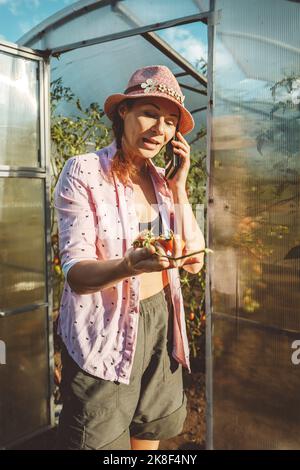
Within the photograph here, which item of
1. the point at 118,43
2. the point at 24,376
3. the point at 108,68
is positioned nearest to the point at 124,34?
the point at 118,43

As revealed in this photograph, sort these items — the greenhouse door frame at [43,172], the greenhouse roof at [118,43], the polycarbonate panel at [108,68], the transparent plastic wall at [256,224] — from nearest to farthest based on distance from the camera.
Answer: the transparent plastic wall at [256,224], the greenhouse roof at [118,43], the polycarbonate panel at [108,68], the greenhouse door frame at [43,172]

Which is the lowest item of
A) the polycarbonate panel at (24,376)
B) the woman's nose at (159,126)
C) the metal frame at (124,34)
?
A: the polycarbonate panel at (24,376)

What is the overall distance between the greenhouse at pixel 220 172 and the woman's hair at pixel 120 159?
40 cm

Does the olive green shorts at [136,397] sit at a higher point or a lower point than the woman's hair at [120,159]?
lower

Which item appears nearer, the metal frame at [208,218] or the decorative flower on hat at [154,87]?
the decorative flower on hat at [154,87]

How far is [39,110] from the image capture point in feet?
8.91

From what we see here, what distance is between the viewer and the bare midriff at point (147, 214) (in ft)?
6.23

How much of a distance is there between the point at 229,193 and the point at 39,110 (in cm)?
129

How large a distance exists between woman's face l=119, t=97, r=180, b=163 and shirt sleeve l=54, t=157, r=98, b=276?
0.26m

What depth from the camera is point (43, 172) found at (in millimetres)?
2768

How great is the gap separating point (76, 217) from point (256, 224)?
83cm

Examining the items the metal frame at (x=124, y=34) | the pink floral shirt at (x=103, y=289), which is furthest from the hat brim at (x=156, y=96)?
the metal frame at (x=124, y=34)

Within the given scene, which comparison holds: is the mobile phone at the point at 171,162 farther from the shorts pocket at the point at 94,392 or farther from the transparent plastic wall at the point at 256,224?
the shorts pocket at the point at 94,392

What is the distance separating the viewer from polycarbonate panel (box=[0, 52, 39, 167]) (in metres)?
2.55
